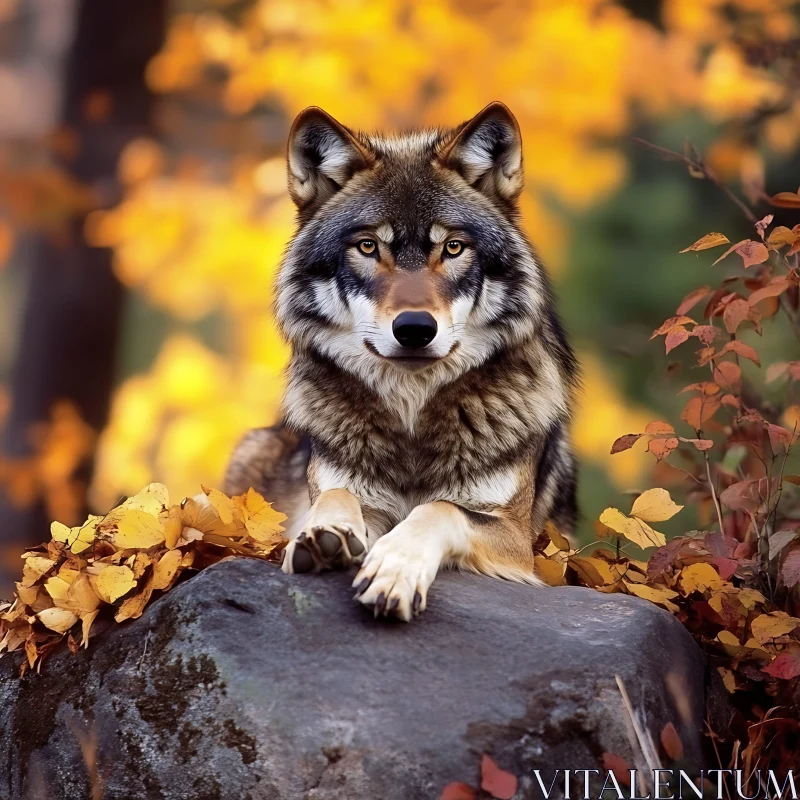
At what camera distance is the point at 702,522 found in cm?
433

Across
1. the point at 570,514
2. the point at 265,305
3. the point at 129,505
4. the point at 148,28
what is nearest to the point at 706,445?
the point at 570,514

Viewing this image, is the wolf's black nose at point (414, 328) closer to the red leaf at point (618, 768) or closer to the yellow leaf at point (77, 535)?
the yellow leaf at point (77, 535)

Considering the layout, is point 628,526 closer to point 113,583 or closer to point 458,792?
point 458,792

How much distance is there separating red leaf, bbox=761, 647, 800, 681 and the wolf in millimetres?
880

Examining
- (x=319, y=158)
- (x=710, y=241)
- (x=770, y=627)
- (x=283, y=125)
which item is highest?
(x=283, y=125)

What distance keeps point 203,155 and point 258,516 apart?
214 inches

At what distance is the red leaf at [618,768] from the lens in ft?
8.50

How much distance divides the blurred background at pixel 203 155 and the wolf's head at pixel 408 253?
3.57 m

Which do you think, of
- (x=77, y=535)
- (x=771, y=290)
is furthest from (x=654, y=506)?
(x=77, y=535)

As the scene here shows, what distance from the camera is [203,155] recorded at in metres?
8.12

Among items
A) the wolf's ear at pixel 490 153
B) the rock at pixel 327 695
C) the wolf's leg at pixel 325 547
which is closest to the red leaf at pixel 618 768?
the rock at pixel 327 695

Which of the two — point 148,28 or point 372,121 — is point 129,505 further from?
point 148,28

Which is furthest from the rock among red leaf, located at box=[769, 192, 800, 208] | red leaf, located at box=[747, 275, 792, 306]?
red leaf, located at box=[769, 192, 800, 208]

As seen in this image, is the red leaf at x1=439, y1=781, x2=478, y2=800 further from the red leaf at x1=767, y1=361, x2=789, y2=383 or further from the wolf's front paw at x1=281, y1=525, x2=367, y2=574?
the red leaf at x1=767, y1=361, x2=789, y2=383
